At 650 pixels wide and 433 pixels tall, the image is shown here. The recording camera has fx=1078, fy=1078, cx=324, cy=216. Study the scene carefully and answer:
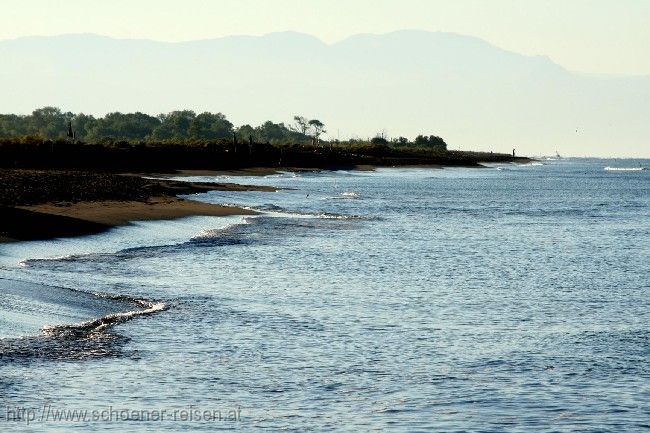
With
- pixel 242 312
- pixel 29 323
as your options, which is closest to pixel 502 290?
pixel 242 312

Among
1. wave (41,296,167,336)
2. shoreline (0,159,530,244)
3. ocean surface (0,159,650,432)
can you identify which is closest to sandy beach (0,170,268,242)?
shoreline (0,159,530,244)

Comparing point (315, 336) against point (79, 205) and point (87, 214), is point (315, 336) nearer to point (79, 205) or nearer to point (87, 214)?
point (87, 214)

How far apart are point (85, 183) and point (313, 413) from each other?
171 ft

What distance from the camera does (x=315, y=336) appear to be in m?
23.6

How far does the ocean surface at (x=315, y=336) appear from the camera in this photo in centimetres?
1714

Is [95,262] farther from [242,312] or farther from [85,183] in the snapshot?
[85,183]

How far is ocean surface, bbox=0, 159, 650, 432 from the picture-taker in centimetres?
1714

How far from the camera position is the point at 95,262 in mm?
34906

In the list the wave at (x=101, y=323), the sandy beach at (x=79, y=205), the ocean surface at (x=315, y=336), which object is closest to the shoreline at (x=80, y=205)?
the sandy beach at (x=79, y=205)

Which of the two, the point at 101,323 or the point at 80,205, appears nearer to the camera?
the point at 101,323

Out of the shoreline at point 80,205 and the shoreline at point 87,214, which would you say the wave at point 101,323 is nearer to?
the shoreline at point 87,214

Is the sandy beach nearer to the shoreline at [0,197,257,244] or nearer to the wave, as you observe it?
the shoreline at [0,197,257,244]

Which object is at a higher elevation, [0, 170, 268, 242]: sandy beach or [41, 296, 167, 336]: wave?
[0, 170, 268, 242]: sandy beach

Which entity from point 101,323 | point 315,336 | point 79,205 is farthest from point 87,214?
point 315,336
